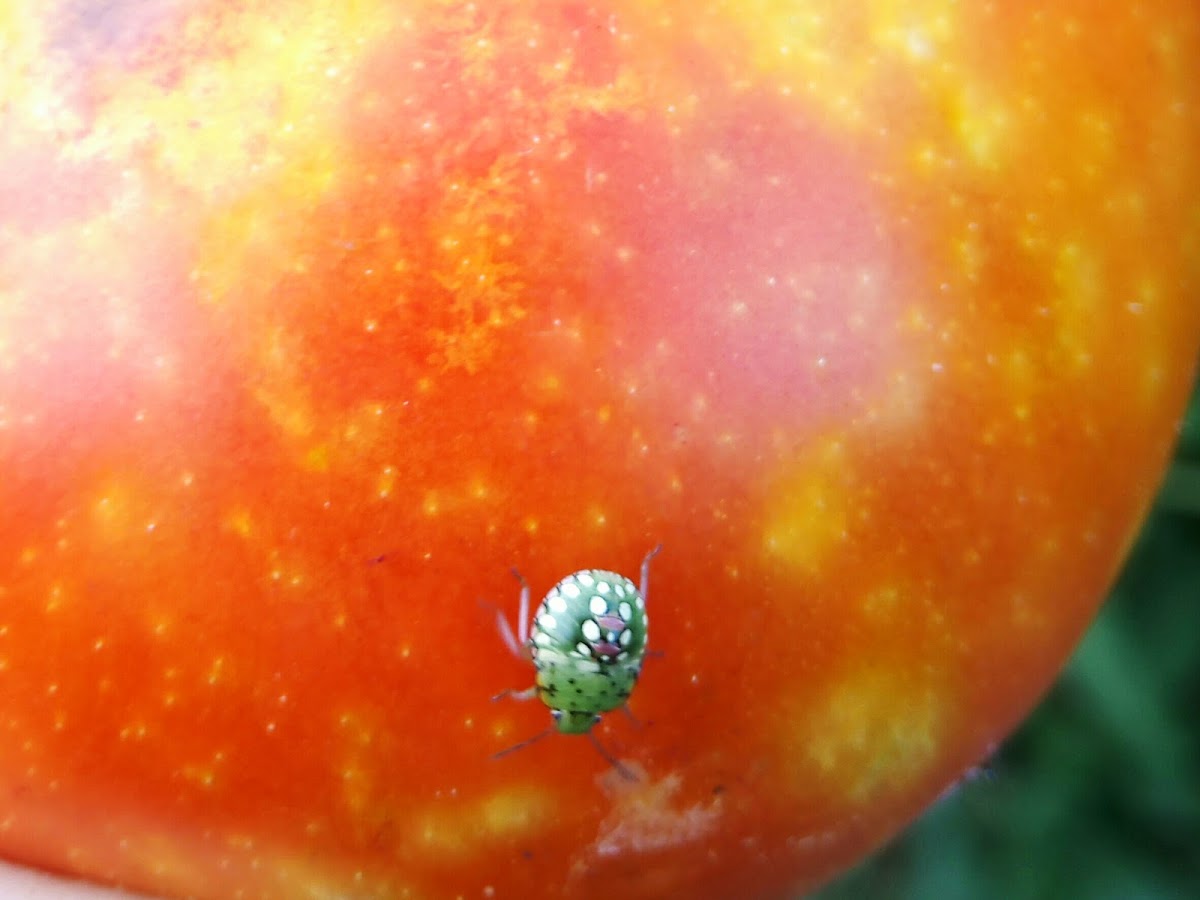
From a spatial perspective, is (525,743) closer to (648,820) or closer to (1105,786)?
(648,820)

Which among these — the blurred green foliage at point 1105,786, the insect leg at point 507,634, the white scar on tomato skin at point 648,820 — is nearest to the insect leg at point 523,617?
the insect leg at point 507,634

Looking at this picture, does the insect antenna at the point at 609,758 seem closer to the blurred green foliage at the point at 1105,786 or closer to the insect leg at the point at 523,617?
the insect leg at the point at 523,617

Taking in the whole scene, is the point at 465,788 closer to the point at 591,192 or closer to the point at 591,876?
the point at 591,876

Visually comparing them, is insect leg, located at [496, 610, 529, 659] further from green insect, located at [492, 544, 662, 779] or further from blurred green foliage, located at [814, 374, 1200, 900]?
blurred green foliage, located at [814, 374, 1200, 900]

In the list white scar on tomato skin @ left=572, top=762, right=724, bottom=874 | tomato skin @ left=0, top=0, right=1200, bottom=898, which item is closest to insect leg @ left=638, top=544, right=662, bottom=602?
tomato skin @ left=0, top=0, right=1200, bottom=898

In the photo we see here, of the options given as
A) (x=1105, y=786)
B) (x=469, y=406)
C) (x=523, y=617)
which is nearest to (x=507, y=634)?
(x=523, y=617)

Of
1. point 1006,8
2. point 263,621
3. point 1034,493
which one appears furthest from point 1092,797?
point 263,621
